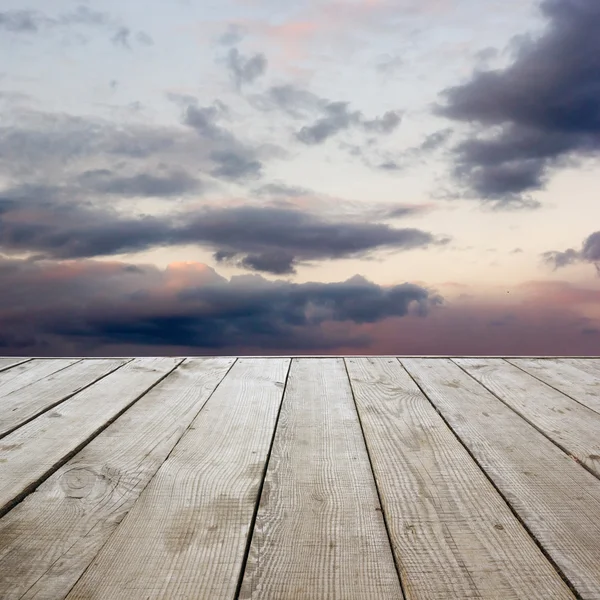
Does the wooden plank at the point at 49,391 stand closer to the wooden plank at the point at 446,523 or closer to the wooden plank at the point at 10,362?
the wooden plank at the point at 10,362

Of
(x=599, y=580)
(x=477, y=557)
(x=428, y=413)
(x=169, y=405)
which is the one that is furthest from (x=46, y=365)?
(x=599, y=580)

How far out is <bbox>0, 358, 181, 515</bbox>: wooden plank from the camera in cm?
135

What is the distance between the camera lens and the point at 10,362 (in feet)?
9.09

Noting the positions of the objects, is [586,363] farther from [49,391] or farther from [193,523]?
[49,391]

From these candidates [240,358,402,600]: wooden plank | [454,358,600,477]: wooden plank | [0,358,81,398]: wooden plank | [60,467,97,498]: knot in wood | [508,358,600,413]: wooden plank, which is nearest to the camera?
[240,358,402,600]: wooden plank

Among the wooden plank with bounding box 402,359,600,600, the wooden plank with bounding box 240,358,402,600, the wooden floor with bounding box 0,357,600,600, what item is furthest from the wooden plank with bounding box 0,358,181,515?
the wooden plank with bounding box 402,359,600,600

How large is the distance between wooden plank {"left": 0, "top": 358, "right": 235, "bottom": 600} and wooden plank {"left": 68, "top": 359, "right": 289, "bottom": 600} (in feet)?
0.12

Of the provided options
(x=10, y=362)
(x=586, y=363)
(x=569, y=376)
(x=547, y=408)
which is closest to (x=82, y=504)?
(x=547, y=408)

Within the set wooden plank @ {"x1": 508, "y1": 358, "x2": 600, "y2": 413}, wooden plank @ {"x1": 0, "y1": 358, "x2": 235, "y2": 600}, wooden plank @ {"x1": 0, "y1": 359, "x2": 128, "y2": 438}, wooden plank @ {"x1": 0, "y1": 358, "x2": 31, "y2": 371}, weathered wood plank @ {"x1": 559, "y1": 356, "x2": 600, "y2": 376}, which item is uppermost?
weathered wood plank @ {"x1": 559, "y1": 356, "x2": 600, "y2": 376}

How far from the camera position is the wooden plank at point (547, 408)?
1584 millimetres

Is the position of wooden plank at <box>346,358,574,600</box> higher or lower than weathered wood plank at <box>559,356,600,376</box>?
lower

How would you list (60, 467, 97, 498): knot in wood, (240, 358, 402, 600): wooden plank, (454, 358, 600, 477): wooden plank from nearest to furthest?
(240, 358, 402, 600): wooden plank, (60, 467, 97, 498): knot in wood, (454, 358, 600, 477): wooden plank

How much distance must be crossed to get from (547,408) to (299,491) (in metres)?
1.13

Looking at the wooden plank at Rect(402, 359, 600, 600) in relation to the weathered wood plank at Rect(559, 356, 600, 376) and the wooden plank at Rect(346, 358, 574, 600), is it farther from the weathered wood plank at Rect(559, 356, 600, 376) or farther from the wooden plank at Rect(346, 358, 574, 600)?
the weathered wood plank at Rect(559, 356, 600, 376)
